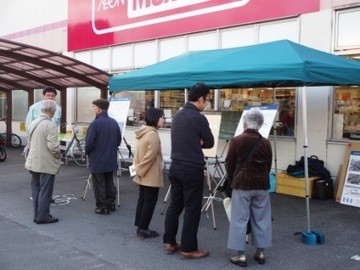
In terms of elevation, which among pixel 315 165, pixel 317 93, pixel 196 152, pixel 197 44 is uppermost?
pixel 197 44

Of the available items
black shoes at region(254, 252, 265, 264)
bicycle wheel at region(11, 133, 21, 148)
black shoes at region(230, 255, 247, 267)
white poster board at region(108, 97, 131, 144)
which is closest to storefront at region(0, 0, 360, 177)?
white poster board at region(108, 97, 131, 144)

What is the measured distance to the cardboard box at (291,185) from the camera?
767cm

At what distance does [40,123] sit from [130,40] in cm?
692

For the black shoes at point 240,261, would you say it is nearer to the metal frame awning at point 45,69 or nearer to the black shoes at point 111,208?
the black shoes at point 111,208

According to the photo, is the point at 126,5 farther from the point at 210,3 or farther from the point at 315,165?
the point at 315,165

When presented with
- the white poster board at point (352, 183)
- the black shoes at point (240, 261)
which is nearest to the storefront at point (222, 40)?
the white poster board at point (352, 183)

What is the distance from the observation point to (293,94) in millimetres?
8609

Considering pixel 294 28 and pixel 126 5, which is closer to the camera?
pixel 294 28

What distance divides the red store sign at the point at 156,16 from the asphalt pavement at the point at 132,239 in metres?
3.88

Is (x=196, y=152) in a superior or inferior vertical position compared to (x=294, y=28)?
inferior

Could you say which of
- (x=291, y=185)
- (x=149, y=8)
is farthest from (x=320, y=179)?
(x=149, y=8)

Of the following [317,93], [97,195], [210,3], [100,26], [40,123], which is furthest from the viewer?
[100,26]

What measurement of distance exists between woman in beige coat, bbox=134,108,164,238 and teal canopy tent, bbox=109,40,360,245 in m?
1.51

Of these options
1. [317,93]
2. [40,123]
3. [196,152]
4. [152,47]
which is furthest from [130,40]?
[196,152]
